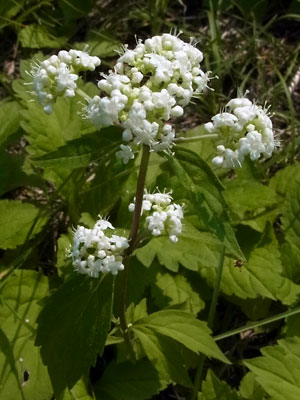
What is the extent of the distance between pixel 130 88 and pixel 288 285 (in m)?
1.76

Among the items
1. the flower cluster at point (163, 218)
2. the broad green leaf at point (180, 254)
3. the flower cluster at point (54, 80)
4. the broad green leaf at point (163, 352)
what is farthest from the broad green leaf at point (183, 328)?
the flower cluster at point (54, 80)

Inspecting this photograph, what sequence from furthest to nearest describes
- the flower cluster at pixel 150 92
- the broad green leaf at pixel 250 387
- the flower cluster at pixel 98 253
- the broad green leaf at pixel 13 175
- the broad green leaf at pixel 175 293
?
the broad green leaf at pixel 13 175 < the broad green leaf at pixel 175 293 < the broad green leaf at pixel 250 387 < the flower cluster at pixel 98 253 < the flower cluster at pixel 150 92

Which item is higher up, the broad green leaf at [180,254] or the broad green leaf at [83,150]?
the broad green leaf at [83,150]

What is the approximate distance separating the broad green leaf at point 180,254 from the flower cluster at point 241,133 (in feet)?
3.17

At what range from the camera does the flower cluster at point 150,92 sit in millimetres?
1851

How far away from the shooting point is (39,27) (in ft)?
14.1

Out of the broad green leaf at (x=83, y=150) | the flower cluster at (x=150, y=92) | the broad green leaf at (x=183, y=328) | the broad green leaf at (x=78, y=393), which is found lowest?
the broad green leaf at (x=78, y=393)

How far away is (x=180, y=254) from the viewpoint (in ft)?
9.70

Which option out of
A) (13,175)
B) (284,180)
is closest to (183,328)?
(284,180)

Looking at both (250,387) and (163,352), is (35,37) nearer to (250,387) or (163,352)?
(163,352)

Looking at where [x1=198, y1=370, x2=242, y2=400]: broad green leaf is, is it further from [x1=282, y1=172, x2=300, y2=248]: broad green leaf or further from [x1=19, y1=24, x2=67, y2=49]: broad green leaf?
[x1=19, y1=24, x2=67, y2=49]: broad green leaf

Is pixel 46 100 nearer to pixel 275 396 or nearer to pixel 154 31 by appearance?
pixel 275 396

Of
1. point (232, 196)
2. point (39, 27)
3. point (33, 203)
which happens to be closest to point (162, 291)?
point (232, 196)

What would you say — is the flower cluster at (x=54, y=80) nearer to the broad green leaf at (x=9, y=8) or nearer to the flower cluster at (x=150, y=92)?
the flower cluster at (x=150, y=92)
